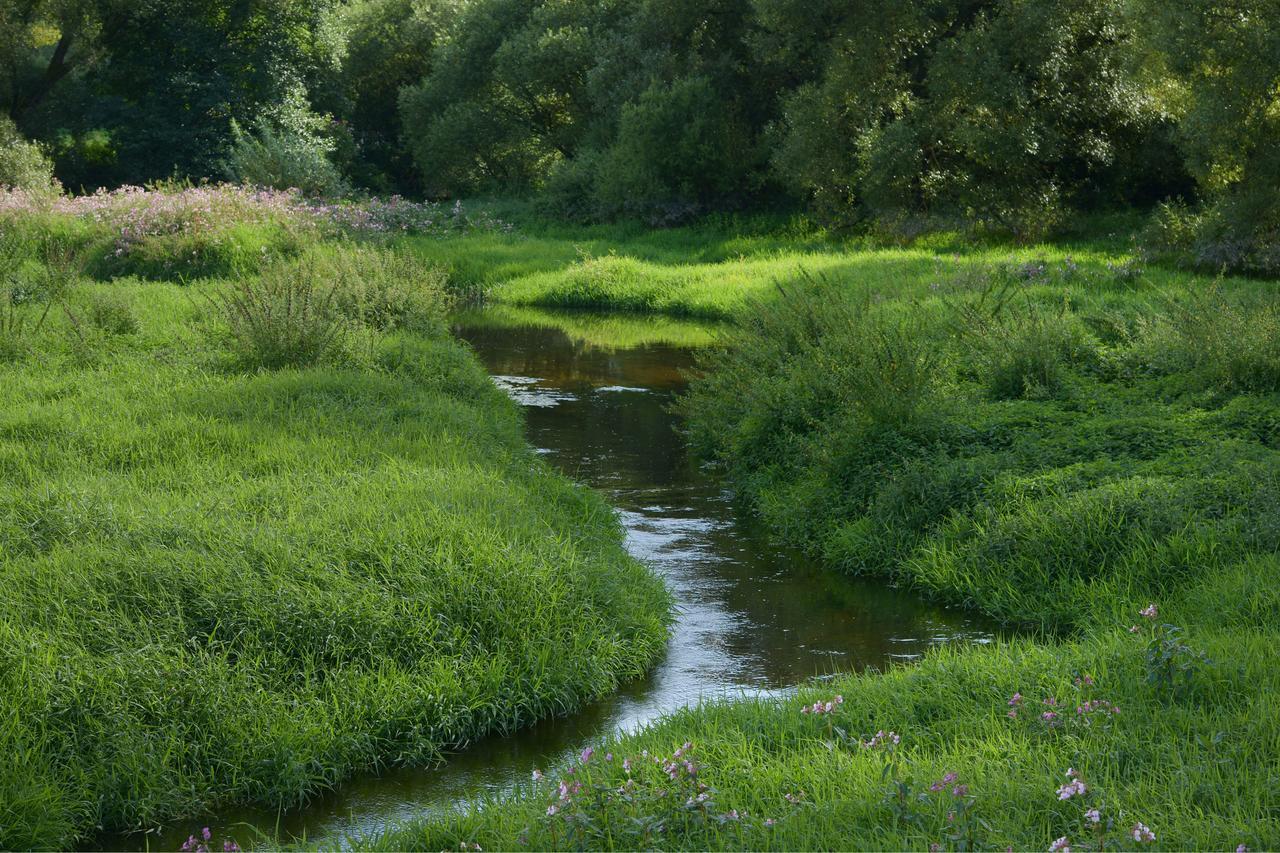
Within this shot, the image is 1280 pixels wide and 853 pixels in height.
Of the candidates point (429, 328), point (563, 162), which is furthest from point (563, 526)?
point (563, 162)

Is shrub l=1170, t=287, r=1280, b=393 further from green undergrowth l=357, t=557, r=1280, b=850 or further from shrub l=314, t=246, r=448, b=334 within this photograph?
shrub l=314, t=246, r=448, b=334

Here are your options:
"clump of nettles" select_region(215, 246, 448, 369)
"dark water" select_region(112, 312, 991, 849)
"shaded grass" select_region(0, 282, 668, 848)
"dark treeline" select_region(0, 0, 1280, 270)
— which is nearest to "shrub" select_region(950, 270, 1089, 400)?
"dark water" select_region(112, 312, 991, 849)

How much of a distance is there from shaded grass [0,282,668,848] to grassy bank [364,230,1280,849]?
39.2 inches

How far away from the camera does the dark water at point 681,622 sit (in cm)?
556

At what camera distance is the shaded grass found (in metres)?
5.38

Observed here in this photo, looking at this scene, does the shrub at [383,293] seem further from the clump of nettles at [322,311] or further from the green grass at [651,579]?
the green grass at [651,579]

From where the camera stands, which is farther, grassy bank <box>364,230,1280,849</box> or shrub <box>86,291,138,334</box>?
shrub <box>86,291,138,334</box>

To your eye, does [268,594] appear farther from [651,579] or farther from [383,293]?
[383,293]

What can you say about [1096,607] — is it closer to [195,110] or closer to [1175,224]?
[1175,224]

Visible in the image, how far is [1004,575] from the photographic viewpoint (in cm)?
786

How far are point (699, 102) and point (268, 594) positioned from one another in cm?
2626

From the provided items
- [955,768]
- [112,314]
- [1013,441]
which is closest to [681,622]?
[955,768]

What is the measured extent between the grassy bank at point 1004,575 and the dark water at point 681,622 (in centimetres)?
34

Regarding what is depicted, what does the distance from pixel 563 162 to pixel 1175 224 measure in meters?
19.2
